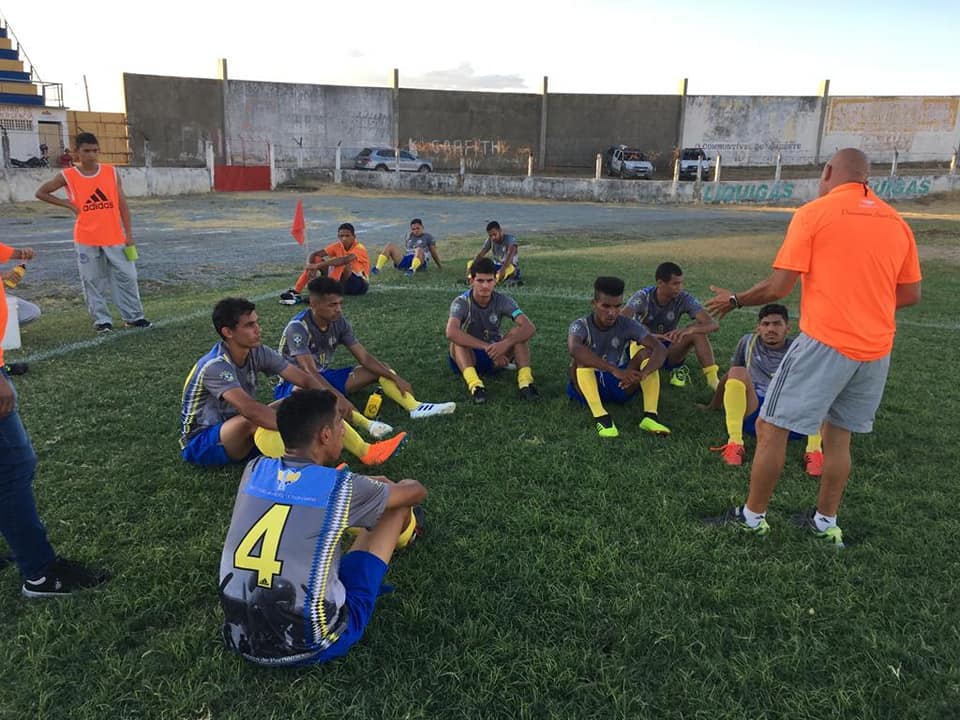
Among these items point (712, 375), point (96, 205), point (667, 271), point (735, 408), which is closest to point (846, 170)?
point (735, 408)

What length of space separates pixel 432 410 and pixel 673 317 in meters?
2.39

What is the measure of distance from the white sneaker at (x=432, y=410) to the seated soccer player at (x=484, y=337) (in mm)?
411

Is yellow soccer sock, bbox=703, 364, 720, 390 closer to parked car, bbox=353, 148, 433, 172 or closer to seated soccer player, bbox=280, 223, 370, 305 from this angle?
seated soccer player, bbox=280, 223, 370, 305

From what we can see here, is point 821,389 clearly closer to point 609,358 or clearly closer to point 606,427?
point 606,427

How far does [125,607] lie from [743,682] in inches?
105

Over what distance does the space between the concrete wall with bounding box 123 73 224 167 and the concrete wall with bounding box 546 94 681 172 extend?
19871 millimetres

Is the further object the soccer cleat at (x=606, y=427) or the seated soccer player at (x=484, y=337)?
the seated soccer player at (x=484, y=337)

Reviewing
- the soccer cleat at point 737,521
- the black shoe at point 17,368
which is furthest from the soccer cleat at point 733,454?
the black shoe at point 17,368

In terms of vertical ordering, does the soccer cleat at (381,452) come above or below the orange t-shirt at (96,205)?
below

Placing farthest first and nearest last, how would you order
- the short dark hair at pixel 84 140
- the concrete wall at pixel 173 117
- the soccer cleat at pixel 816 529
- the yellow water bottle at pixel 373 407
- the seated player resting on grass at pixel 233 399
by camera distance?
the concrete wall at pixel 173 117 < the short dark hair at pixel 84 140 < the yellow water bottle at pixel 373 407 < the seated player resting on grass at pixel 233 399 < the soccer cleat at pixel 816 529

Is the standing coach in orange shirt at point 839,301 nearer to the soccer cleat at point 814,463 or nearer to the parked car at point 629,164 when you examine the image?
the soccer cleat at point 814,463

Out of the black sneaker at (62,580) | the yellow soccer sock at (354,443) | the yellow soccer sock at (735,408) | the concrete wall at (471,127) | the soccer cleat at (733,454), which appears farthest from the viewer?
the concrete wall at (471,127)

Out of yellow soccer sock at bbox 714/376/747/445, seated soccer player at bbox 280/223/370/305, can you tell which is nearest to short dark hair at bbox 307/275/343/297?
yellow soccer sock at bbox 714/376/747/445

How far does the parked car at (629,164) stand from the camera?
34.1 meters
